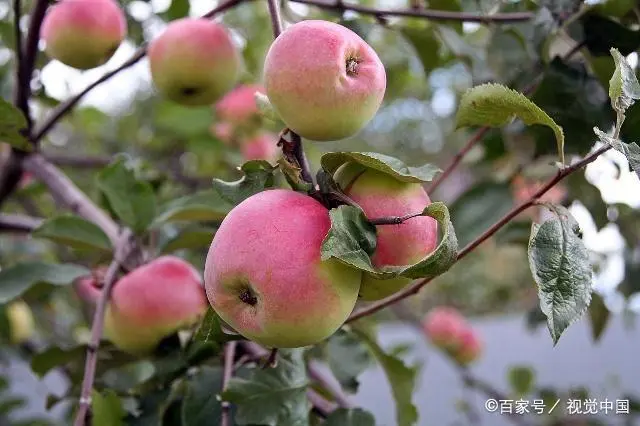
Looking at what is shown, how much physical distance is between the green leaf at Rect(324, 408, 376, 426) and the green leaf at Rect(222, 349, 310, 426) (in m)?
0.03

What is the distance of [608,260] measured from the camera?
4.32 ft

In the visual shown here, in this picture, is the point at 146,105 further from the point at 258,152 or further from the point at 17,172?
the point at 17,172

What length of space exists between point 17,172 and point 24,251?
87 centimetres

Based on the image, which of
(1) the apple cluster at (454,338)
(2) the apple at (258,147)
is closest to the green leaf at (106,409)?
(2) the apple at (258,147)

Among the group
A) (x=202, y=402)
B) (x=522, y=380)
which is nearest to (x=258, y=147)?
(x=522, y=380)

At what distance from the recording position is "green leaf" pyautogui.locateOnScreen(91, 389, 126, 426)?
58 cm

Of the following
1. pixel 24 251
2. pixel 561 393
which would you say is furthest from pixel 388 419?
pixel 24 251

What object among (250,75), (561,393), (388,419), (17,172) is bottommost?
(388,419)

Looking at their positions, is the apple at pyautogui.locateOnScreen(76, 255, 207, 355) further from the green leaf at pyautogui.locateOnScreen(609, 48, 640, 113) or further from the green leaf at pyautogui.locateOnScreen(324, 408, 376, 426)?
the green leaf at pyautogui.locateOnScreen(609, 48, 640, 113)

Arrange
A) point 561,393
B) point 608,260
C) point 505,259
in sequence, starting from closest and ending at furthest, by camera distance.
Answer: point 608,260 → point 561,393 → point 505,259

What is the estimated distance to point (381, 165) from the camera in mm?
431

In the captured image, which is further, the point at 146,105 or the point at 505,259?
the point at 505,259

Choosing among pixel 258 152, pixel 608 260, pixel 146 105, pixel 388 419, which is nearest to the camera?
pixel 608 260

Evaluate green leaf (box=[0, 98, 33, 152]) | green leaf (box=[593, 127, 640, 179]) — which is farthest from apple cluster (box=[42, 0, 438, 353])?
green leaf (box=[0, 98, 33, 152])
